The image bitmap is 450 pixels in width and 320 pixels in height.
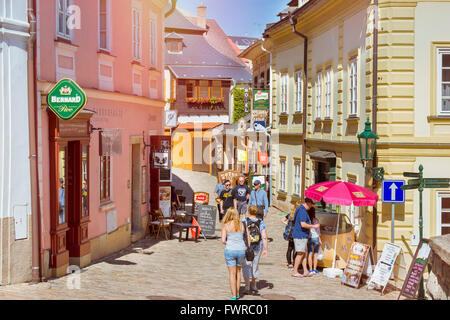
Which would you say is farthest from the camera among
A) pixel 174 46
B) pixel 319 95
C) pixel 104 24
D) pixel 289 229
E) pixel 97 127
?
pixel 174 46

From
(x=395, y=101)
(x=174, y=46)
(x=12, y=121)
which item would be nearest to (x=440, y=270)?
(x=395, y=101)

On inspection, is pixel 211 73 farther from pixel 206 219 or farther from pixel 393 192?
pixel 393 192

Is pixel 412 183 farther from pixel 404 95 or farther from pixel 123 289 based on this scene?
pixel 123 289

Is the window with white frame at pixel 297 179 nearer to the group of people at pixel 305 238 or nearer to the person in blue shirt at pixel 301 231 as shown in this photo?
the group of people at pixel 305 238

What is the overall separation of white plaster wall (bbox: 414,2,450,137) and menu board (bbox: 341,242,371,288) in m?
3.69

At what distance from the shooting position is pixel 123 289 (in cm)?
1173

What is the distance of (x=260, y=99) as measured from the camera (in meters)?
28.3

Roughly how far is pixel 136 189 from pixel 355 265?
7.33 m

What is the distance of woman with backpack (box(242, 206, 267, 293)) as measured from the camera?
1158cm

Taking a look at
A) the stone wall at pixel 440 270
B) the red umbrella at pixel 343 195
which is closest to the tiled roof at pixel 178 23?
the red umbrella at pixel 343 195

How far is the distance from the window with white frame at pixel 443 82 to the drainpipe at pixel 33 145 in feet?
27.8

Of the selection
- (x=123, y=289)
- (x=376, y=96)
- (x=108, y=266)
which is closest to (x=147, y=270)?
(x=108, y=266)

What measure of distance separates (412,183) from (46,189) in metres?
6.84

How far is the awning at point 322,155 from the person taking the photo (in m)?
19.5
